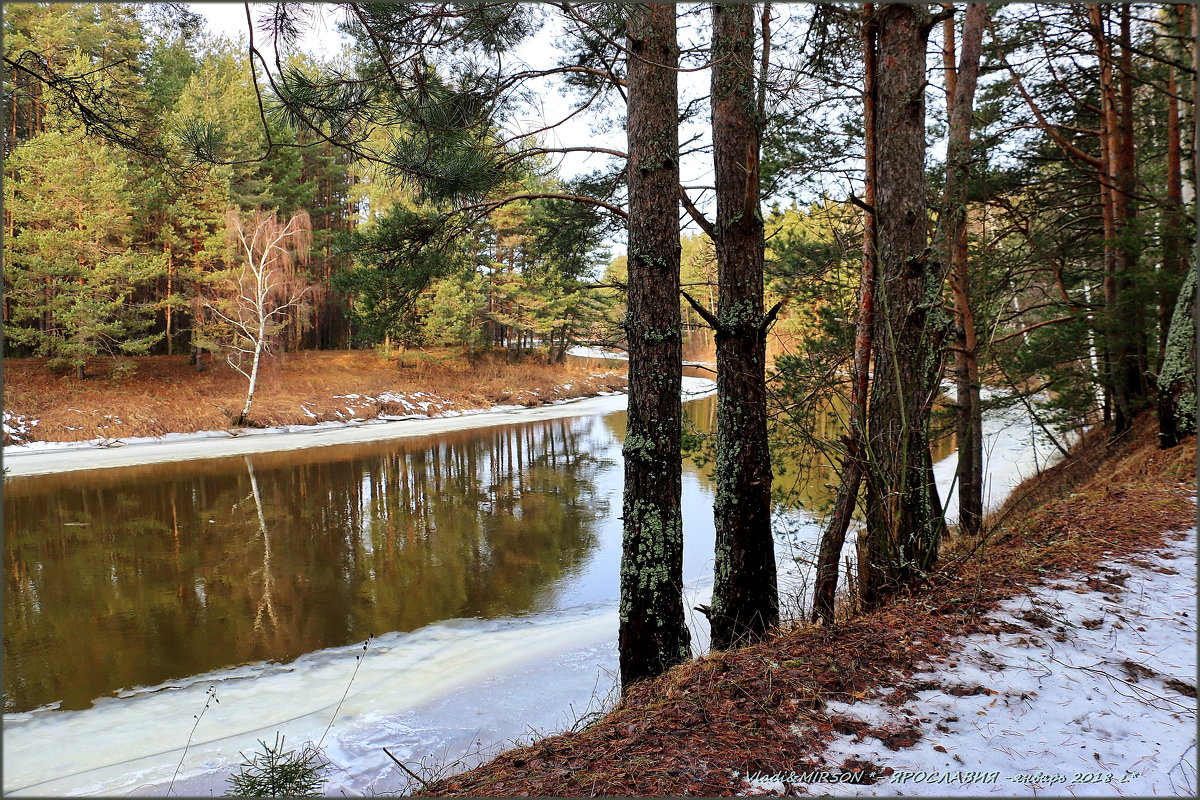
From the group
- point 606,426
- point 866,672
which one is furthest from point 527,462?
point 866,672

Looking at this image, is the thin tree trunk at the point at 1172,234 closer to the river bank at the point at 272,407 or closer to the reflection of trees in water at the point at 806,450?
the reflection of trees in water at the point at 806,450

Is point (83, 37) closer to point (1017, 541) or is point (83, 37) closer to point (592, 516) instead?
point (592, 516)

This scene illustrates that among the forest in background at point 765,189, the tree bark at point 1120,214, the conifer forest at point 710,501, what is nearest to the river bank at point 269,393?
the conifer forest at point 710,501

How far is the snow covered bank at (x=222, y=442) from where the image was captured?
44.8ft

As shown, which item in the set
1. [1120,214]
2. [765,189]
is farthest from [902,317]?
[1120,214]

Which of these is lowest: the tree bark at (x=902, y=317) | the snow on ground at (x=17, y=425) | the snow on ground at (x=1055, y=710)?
the snow on ground at (x=1055, y=710)

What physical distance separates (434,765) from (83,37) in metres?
17.7

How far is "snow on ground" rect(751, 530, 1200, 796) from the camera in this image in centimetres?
178

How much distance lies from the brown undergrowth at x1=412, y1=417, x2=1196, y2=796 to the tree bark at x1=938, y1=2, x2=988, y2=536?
622mm

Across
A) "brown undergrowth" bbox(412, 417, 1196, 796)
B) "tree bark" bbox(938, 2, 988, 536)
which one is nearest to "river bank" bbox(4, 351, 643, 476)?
"tree bark" bbox(938, 2, 988, 536)

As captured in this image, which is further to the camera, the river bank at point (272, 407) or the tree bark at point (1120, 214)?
the river bank at point (272, 407)

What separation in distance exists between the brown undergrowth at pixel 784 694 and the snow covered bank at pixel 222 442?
7.01 meters

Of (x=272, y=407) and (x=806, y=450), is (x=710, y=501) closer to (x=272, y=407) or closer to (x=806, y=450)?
(x=806, y=450)

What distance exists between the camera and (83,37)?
45.1ft
